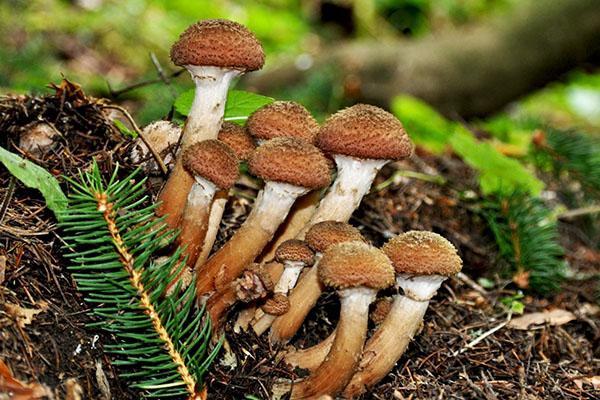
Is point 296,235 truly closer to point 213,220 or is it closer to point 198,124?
point 213,220

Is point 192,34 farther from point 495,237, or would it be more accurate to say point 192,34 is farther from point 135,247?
point 495,237

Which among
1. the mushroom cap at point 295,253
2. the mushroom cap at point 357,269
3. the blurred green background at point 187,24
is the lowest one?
the blurred green background at point 187,24

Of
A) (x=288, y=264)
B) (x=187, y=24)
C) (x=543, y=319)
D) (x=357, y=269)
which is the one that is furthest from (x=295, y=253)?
(x=187, y=24)

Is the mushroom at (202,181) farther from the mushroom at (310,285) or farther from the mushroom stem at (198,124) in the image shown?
the mushroom at (310,285)

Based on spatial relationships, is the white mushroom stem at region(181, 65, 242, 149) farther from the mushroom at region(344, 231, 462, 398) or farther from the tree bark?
the tree bark

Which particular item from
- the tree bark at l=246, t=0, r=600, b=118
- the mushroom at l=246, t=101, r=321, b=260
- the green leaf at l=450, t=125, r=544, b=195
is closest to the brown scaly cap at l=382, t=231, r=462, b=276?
the mushroom at l=246, t=101, r=321, b=260

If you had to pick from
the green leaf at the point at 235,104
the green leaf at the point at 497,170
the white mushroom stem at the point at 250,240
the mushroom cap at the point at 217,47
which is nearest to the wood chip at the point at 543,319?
the green leaf at the point at 497,170

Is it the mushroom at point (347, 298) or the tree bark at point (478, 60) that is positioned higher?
the mushroom at point (347, 298)
